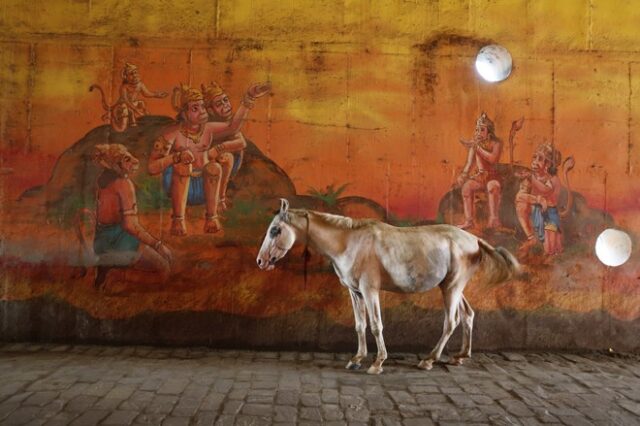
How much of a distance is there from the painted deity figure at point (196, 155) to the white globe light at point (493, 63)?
10.9 feet

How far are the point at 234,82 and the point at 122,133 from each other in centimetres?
176

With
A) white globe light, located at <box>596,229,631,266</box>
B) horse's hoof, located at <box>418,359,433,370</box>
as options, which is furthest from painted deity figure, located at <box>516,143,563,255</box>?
horse's hoof, located at <box>418,359,433,370</box>

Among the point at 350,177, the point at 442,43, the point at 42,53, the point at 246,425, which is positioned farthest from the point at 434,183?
the point at 42,53

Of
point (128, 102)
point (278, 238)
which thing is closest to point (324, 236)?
point (278, 238)

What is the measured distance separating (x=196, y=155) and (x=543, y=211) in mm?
5073

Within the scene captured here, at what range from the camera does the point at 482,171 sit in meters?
6.55

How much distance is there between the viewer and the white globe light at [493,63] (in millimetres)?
6605

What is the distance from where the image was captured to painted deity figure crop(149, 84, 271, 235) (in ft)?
21.0

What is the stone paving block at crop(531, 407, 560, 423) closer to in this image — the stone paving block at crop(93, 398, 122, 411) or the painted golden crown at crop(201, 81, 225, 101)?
the stone paving block at crop(93, 398, 122, 411)

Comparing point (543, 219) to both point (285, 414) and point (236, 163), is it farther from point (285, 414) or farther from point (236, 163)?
point (285, 414)

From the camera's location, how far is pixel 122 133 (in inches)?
254

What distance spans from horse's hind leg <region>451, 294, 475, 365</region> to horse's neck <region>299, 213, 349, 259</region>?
1.86 meters

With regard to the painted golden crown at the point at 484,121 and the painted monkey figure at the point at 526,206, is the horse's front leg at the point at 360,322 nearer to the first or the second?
the painted monkey figure at the point at 526,206

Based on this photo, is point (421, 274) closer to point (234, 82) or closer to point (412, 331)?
point (412, 331)
